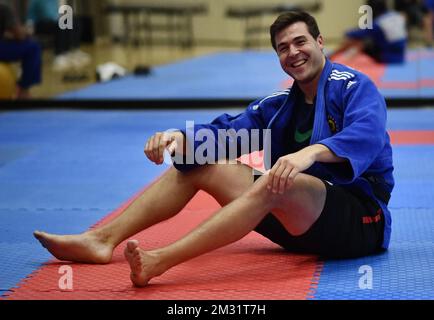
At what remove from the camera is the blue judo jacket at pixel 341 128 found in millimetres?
3637

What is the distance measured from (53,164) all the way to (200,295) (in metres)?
3.65

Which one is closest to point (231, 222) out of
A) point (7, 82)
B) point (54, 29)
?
point (7, 82)

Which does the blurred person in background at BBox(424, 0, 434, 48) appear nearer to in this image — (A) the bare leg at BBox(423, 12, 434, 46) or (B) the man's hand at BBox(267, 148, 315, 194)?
(A) the bare leg at BBox(423, 12, 434, 46)

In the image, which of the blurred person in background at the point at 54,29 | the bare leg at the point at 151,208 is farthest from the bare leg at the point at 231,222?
A: the blurred person in background at the point at 54,29

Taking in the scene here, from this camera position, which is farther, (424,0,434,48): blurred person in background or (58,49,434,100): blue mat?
(424,0,434,48): blurred person in background

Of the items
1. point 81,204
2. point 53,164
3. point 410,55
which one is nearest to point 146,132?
point 53,164

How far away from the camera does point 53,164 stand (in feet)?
22.8

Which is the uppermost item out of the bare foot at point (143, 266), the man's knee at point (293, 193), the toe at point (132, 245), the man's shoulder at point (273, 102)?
the man's shoulder at point (273, 102)

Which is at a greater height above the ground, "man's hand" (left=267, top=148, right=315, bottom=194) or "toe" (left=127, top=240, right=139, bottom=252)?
"man's hand" (left=267, top=148, right=315, bottom=194)

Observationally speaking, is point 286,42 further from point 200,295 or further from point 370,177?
point 200,295

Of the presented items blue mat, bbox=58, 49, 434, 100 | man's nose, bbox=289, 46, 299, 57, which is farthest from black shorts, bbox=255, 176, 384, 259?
blue mat, bbox=58, 49, 434, 100

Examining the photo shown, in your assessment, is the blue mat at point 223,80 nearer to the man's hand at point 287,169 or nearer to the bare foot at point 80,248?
the bare foot at point 80,248

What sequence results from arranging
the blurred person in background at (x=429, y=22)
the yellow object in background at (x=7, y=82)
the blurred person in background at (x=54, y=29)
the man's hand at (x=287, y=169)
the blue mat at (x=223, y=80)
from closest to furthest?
the man's hand at (x=287, y=169)
the yellow object in background at (x=7, y=82)
the blue mat at (x=223, y=80)
the blurred person in background at (x=54, y=29)
the blurred person in background at (x=429, y=22)

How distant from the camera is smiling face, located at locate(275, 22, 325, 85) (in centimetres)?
391
